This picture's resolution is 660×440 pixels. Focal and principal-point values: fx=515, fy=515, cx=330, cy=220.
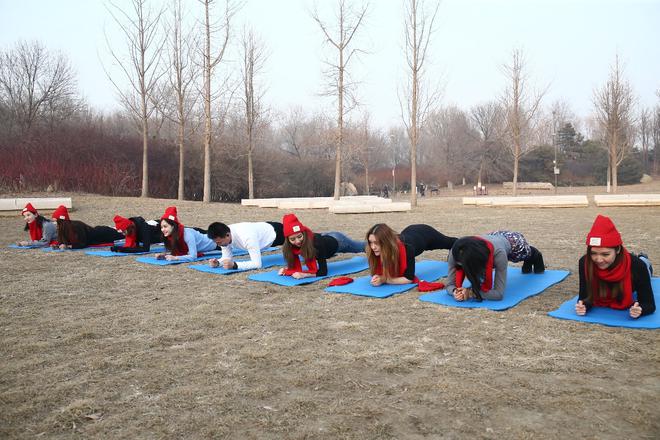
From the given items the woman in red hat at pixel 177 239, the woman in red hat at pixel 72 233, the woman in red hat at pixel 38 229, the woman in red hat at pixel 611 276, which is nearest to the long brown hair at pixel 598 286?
the woman in red hat at pixel 611 276

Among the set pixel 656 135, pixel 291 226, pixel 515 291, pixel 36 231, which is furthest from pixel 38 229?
pixel 656 135

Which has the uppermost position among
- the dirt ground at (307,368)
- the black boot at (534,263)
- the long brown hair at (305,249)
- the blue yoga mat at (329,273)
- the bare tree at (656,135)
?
the bare tree at (656,135)

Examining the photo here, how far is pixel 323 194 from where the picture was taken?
37.2 metres

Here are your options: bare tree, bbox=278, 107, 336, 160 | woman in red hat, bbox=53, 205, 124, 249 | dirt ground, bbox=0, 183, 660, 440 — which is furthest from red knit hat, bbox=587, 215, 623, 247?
bare tree, bbox=278, 107, 336, 160

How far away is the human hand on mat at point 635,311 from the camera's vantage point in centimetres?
426

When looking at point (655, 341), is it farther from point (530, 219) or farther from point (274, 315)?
point (530, 219)

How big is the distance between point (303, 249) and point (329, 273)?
28.3 inches

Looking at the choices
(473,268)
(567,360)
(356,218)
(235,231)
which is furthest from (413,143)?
(567,360)

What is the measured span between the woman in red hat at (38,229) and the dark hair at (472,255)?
8.61 meters

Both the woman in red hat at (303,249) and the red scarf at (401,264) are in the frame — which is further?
the woman in red hat at (303,249)

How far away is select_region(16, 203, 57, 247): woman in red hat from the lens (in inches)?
406

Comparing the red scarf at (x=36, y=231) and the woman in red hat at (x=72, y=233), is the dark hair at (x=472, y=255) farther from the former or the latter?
the red scarf at (x=36, y=231)

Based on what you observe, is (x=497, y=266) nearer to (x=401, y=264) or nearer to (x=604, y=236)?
(x=604, y=236)

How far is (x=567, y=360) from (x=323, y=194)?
111 ft
